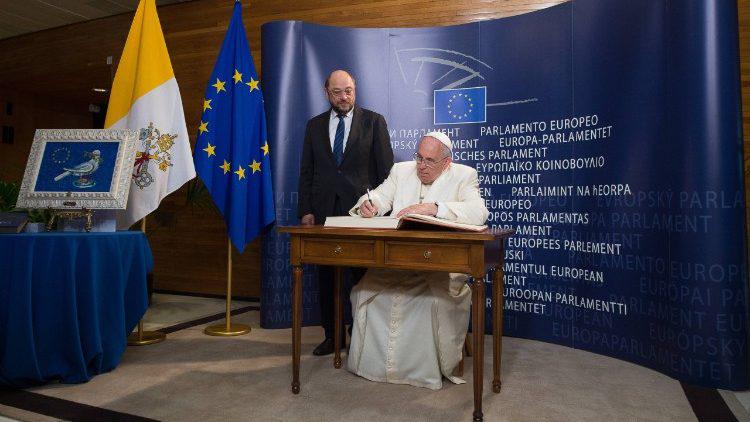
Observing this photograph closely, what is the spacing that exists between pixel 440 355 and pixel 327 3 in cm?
360

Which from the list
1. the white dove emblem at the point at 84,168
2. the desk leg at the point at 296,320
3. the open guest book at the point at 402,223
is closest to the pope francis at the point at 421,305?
the open guest book at the point at 402,223

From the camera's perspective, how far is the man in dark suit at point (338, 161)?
127 inches

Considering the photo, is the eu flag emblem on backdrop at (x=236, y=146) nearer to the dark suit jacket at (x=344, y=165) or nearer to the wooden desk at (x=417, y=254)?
the dark suit jacket at (x=344, y=165)

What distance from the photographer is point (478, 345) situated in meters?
2.07

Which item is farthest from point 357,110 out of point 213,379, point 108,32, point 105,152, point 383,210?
point 108,32

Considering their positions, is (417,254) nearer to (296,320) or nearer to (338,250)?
(338,250)

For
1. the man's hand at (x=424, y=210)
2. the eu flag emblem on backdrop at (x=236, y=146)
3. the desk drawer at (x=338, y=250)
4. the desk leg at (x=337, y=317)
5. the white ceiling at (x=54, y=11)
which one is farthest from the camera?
the white ceiling at (x=54, y=11)

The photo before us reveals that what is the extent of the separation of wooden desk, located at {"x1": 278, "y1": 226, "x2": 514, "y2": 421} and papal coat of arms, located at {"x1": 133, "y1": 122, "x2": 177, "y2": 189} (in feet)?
Answer: 4.40

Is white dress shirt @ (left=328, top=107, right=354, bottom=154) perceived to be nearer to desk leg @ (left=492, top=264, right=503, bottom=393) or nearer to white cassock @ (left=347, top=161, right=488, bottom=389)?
white cassock @ (left=347, top=161, right=488, bottom=389)

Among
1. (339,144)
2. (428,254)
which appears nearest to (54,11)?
(339,144)

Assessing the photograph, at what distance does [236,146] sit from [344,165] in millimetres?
890

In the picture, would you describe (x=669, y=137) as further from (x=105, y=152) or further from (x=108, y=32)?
(x=108, y=32)

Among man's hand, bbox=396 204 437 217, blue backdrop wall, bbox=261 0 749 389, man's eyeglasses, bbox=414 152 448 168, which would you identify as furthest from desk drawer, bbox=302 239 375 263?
blue backdrop wall, bbox=261 0 749 389

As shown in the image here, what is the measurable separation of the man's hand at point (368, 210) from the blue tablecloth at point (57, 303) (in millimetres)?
1282
